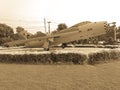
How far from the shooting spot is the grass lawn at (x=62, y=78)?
33.9 feet

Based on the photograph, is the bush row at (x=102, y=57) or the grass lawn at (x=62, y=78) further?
the bush row at (x=102, y=57)

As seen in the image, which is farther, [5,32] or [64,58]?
[5,32]

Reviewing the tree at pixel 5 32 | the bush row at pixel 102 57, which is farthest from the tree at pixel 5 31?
the bush row at pixel 102 57

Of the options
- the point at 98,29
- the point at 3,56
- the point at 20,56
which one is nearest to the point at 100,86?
the point at 20,56

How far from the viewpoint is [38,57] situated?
16984mm

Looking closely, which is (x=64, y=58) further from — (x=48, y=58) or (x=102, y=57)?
(x=102, y=57)

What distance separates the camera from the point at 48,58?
1691 centimetres

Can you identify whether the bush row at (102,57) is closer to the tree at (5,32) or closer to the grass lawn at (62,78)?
the grass lawn at (62,78)

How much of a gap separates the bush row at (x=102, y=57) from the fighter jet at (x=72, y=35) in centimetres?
783

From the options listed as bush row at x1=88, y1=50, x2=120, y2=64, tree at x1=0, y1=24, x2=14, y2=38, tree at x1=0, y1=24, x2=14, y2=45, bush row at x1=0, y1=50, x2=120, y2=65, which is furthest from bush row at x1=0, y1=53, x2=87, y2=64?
tree at x1=0, y1=24, x2=14, y2=38

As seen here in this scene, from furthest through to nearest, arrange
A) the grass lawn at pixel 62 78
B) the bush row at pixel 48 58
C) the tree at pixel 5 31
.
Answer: the tree at pixel 5 31, the bush row at pixel 48 58, the grass lawn at pixel 62 78

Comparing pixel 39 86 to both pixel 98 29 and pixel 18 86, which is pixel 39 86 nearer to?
pixel 18 86

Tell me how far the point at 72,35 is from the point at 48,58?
1042cm

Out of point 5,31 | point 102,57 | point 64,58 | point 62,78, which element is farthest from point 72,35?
point 5,31
